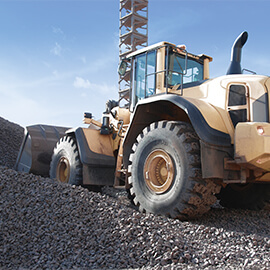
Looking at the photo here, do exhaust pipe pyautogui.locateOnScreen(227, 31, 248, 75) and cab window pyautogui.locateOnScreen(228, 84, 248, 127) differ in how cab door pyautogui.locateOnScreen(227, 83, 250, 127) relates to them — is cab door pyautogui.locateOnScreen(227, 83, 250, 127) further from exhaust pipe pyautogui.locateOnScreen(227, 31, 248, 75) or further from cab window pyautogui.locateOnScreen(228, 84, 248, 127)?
exhaust pipe pyautogui.locateOnScreen(227, 31, 248, 75)

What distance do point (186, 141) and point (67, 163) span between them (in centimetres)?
357

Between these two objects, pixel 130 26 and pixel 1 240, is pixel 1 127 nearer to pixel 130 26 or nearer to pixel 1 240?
pixel 1 240

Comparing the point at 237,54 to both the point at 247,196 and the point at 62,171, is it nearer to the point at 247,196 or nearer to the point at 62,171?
the point at 247,196

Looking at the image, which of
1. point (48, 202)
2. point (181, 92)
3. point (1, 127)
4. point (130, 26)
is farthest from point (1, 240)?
point (130, 26)

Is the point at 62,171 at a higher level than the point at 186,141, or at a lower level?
lower

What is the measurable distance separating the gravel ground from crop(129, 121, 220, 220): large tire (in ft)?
0.95

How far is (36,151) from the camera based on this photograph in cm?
911

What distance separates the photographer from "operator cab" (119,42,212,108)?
626 centimetres

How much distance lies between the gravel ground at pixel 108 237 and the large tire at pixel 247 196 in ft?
2.45

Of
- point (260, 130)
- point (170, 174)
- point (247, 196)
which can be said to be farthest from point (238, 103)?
point (247, 196)

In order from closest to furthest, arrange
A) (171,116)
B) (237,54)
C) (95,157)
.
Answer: (171,116) → (237,54) → (95,157)

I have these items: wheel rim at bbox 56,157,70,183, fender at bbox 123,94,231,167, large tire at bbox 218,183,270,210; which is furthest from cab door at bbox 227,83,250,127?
wheel rim at bbox 56,157,70,183

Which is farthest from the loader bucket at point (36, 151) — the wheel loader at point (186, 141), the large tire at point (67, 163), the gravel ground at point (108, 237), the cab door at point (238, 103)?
the cab door at point (238, 103)

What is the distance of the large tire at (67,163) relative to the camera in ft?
24.2
